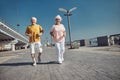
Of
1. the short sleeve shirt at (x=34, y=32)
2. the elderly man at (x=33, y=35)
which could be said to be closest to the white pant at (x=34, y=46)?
the elderly man at (x=33, y=35)

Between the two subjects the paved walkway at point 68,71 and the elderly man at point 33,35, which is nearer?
the paved walkway at point 68,71

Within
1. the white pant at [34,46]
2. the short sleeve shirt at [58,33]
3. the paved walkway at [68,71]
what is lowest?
the paved walkway at [68,71]

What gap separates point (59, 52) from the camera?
687 cm

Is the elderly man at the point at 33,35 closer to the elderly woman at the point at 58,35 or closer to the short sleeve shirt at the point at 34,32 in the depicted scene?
the short sleeve shirt at the point at 34,32

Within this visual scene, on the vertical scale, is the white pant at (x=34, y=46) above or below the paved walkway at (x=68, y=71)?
above

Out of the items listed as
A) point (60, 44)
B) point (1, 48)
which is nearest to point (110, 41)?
point (60, 44)

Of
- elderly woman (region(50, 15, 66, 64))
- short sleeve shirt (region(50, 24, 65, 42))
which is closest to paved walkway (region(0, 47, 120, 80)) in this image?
elderly woman (region(50, 15, 66, 64))

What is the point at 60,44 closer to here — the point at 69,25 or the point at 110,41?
the point at 69,25

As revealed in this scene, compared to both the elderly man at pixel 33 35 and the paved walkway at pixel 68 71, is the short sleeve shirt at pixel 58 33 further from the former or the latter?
the paved walkway at pixel 68 71

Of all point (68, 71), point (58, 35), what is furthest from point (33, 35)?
point (68, 71)

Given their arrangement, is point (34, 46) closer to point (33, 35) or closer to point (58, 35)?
point (33, 35)

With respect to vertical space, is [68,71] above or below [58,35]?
below

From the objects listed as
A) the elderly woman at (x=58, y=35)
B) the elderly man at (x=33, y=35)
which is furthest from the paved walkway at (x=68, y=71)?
the elderly man at (x=33, y=35)

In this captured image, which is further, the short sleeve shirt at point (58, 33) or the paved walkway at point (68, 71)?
the short sleeve shirt at point (58, 33)
